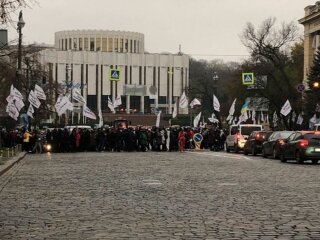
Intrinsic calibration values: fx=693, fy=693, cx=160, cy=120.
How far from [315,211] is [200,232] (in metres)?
3.12

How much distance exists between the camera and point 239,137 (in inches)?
1750

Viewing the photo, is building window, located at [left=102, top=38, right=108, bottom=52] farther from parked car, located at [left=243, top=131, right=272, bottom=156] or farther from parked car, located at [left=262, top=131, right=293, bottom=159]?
parked car, located at [left=262, top=131, right=293, bottom=159]

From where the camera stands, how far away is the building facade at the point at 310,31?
80250 millimetres

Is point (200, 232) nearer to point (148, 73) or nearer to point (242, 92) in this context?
point (242, 92)

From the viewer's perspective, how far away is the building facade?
8025 centimetres

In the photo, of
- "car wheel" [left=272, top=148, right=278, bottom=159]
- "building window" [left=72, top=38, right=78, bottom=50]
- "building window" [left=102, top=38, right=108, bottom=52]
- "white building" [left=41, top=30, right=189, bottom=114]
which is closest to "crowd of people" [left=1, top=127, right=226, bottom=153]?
"car wheel" [left=272, top=148, right=278, bottom=159]

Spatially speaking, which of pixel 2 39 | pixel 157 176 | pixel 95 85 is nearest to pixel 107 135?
pixel 2 39

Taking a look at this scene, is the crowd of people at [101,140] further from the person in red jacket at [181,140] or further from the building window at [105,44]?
the building window at [105,44]

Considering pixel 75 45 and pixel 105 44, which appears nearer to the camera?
pixel 75 45

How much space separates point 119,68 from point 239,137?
85918 mm

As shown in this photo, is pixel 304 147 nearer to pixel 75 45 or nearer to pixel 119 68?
pixel 119 68

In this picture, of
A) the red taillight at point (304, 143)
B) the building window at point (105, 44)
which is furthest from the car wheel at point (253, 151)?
the building window at point (105, 44)

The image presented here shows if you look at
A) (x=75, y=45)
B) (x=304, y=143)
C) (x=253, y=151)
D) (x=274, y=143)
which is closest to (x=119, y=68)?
(x=75, y=45)

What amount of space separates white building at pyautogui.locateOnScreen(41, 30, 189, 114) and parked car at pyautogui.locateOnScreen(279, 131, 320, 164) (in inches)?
3888
